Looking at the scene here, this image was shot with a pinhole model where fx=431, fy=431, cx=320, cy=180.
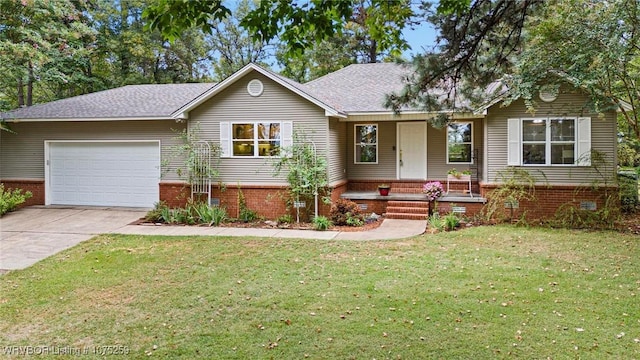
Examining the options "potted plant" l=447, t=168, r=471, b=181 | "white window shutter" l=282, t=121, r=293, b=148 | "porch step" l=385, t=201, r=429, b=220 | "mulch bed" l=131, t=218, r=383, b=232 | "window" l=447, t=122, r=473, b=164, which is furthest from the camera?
"window" l=447, t=122, r=473, b=164

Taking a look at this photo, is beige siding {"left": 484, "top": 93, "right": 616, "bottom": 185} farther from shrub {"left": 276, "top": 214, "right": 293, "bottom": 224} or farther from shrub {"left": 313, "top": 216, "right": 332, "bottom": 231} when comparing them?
shrub {"left": 276, "top": 214, "right": 293, "bottom": 224}

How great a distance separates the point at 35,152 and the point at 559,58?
15.3 meters

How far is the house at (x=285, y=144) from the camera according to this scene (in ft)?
37.8

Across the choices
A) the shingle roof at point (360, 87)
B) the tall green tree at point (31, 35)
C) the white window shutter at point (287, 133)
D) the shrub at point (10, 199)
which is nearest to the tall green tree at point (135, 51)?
the tall green tree at point (31, 35)

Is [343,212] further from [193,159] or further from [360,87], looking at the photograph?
[360,87]

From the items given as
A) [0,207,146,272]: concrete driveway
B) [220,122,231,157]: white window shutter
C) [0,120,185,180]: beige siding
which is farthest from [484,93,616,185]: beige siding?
[0,207,146,272]: concrete driveway

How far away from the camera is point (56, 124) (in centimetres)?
1392

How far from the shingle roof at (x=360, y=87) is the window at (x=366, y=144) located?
3.55 ft

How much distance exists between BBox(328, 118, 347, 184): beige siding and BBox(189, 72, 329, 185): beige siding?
54 centimetres

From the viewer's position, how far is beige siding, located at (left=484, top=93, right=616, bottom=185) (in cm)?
1120

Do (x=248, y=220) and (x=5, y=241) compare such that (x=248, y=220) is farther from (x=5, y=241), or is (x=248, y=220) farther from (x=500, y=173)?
(x=500, y=173)

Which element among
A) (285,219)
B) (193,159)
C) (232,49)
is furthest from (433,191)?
(232,49)

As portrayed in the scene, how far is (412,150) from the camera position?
14141mm

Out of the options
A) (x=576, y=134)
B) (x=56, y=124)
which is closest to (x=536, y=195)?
(x=576, y=134)
